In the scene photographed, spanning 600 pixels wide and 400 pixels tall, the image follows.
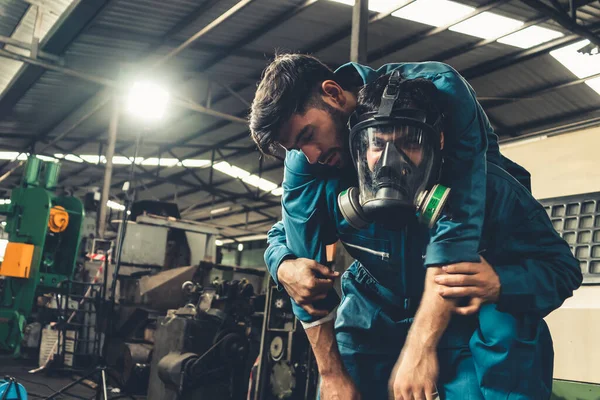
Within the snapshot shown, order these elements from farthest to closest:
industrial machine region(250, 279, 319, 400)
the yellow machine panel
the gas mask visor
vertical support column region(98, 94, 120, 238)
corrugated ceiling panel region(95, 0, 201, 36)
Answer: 1. vertical support column region(98, 94, 120, 238)
2. corrugated ceiling panel region(95, 0, 201, 36)
3. the yellow machine panel
4. industrial machine region(250, 279, 319, 400)
5. the gas mask visor

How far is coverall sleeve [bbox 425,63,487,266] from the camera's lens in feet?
3.06

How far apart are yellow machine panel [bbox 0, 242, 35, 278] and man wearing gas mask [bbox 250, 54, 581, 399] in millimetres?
5046

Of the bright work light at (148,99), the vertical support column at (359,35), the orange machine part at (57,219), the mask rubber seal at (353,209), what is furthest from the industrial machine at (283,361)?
the bright work light at (148,99)

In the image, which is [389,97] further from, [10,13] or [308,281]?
[10,13]

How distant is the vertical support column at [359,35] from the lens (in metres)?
4.17

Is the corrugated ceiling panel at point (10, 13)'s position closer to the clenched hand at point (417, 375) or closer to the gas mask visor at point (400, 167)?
the gas mask visor at point (400, 167)

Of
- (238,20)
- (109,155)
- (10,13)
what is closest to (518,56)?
(238,20)

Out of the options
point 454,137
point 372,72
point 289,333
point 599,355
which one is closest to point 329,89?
point 372,72

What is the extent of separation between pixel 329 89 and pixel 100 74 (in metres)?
8.46

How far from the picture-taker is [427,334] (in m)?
0.94

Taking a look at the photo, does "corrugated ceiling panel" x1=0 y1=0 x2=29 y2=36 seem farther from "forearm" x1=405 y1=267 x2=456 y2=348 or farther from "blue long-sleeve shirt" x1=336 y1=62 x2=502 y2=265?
"forearm" x1=405 y1=267 x2=456 y2=348

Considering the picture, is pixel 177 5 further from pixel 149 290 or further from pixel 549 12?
pixel 549 12

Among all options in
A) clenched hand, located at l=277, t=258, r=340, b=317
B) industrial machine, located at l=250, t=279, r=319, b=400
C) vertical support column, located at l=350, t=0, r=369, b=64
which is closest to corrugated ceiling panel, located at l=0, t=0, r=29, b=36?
vertical support column, located at l=350, t=0, r=369, b=64

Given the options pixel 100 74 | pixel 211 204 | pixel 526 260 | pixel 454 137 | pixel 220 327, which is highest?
pixel 100 74
